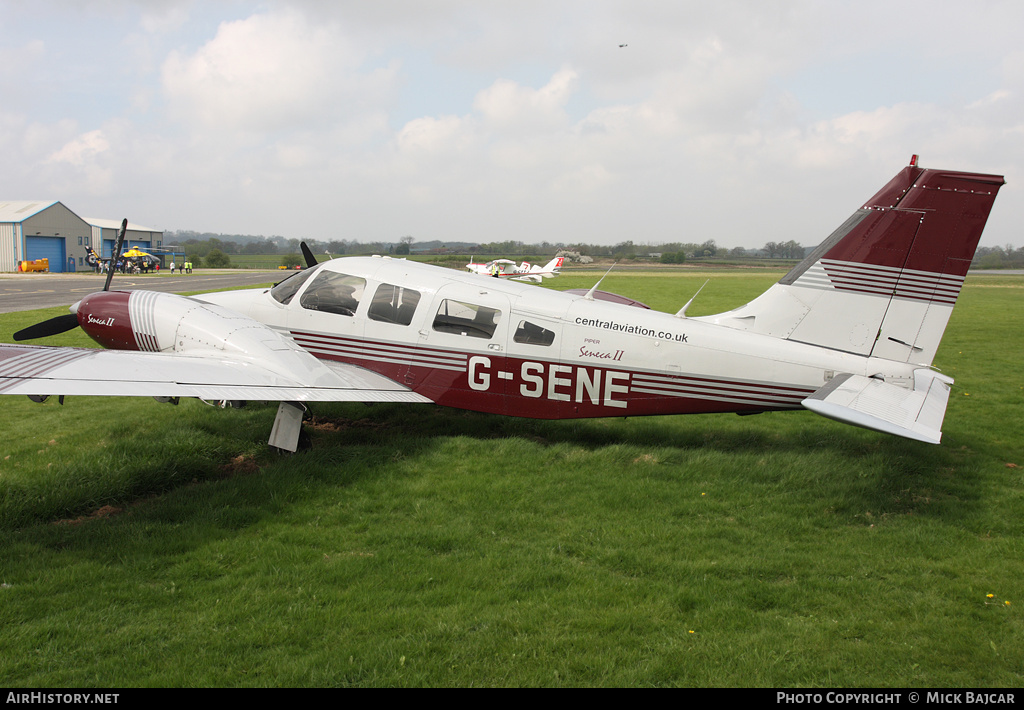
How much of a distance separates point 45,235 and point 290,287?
68400 mm

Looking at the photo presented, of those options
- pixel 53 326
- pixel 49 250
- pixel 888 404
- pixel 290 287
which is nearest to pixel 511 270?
pixel 290 287

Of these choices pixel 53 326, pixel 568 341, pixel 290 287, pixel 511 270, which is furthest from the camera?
pixel 511 270

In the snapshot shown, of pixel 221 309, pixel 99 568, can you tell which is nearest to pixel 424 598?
pixel 99 568

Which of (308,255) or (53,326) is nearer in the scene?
(53,326)

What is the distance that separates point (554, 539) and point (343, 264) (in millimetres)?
5344

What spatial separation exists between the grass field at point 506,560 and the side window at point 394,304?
1.68 meters

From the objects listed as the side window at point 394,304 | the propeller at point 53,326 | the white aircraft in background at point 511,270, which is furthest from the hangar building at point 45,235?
the side window at point 394,304

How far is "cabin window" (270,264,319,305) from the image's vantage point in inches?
344

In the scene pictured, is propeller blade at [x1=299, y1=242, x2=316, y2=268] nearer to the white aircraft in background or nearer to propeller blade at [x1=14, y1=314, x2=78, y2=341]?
propeller blade at [x1=14, y1=314, x2=78, y2=341]

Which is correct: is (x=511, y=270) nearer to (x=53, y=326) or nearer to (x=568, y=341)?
(x=53, y=326)

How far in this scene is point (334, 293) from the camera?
27.7 ft

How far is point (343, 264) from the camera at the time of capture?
866 cm

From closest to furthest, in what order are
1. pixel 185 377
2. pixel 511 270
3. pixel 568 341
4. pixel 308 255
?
pixel 185 377 → pixel 568 341 → pixel 308 255 → pixel 511 270

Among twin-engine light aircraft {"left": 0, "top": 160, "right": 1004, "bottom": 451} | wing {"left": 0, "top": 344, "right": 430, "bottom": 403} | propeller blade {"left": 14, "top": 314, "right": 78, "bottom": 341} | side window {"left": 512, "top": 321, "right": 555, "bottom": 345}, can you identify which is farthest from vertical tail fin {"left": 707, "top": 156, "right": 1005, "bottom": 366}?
propeller blade {"left": 14, "top": 314, "right": 78, "bottom": 341}
